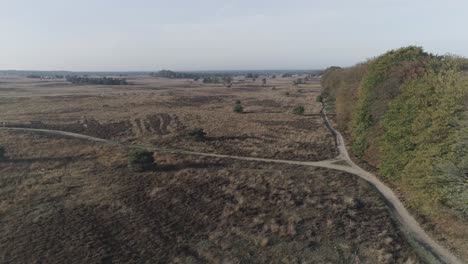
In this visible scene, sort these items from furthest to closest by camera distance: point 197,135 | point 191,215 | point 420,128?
point 197,135, point 420,128, point 191,215

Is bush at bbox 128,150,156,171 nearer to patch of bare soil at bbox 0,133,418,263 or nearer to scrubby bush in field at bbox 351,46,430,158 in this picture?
patch of bare soil at bbox 0,133,418,263

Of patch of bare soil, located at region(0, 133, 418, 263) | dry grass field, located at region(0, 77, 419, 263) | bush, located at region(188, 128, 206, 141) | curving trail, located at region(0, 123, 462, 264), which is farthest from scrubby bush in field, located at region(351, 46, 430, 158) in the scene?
bush, located at region(188, 128, 206, 141)

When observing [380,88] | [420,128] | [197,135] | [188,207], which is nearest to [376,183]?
[420,128]

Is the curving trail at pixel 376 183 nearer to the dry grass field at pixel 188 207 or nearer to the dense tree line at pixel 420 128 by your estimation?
the dry grass field at pixel 188 207

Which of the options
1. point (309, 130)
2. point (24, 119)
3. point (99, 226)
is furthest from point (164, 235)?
point (24, 119)

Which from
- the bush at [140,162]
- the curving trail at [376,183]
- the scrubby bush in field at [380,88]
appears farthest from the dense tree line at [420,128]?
the bush at [140,162]

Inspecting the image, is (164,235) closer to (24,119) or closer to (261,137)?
(261,137)

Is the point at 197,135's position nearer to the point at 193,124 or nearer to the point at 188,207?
the point at 193,124
